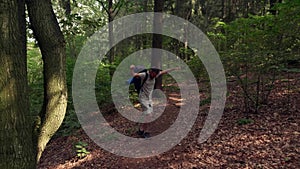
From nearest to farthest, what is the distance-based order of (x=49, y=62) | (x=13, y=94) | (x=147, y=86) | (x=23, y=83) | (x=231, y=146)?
(x=13, y=94)
(x=23, y=83)
(x=49, y=62)
(x=231, y=146)
(x=147, y=86)

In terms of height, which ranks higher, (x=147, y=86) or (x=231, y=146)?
(x=147, y=86)

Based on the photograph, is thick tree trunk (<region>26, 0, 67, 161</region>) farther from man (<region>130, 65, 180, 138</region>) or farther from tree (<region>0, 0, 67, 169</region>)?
man (<region>130, 65, 180, 138</region>)

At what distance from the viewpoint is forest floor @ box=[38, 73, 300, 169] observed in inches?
172

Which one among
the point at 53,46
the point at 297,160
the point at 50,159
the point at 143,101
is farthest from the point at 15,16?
the point at 50,159

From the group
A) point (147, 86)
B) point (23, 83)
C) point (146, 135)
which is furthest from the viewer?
point (146, 135)

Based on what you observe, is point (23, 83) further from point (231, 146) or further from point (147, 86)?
point (231, 146)

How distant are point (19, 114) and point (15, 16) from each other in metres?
0.95

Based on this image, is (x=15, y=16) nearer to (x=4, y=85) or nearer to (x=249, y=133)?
(x=4, y=85)

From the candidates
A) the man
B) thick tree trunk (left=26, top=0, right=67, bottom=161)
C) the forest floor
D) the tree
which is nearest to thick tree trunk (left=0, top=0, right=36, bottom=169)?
the tree

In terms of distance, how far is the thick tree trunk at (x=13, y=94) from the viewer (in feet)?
7.38

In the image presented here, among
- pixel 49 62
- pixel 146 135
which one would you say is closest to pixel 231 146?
pixel 146 135

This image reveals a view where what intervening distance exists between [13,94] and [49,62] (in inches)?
24.5

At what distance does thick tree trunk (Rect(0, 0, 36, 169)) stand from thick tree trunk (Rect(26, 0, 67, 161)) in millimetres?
247

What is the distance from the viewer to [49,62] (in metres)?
2.82
